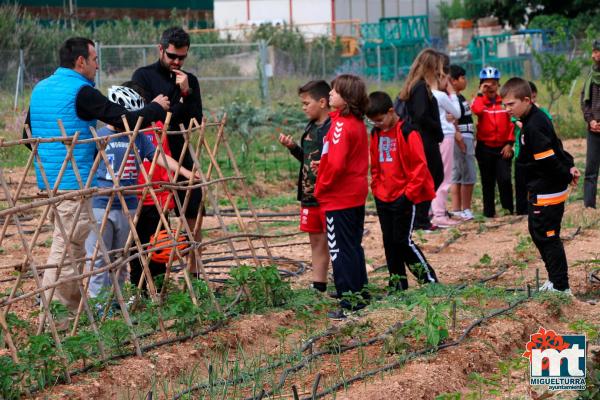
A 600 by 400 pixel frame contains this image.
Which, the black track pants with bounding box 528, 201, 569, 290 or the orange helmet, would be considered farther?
the black track pants with bounding box 528, 201, 569, 290

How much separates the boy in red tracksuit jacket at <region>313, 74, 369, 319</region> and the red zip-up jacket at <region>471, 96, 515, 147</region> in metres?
4.05

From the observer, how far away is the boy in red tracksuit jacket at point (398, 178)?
282 inches

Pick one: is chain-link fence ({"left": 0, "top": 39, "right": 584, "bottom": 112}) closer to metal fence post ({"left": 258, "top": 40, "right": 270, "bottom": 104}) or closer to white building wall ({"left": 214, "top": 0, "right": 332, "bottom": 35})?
metal fence post ({"left": 258, "top": 40, "right": 270, "bottom": 104})

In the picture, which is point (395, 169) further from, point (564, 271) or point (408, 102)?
point (408, 102)

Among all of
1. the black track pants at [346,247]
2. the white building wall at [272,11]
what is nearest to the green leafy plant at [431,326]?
the black track pants at [346,247]

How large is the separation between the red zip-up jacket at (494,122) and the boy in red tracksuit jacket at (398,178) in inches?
142

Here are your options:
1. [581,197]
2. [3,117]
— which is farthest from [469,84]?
[581,197]

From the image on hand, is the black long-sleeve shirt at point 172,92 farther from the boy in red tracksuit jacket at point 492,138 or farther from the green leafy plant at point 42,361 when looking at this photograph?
the boy in red tracksuit jacket at point 492,138

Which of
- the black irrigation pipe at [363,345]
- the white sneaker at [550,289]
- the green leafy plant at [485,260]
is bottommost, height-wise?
the green leafy plant at [485,260]

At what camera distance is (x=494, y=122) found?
10734 mm

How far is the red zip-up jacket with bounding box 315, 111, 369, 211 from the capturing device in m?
6.79

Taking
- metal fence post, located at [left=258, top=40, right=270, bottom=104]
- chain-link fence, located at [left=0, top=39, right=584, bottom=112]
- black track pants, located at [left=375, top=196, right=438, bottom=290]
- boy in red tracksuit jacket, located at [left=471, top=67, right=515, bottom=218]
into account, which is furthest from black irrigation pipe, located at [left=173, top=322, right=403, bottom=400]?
metal fence post, located at [left=258, top=40, right=270, bottom=104]

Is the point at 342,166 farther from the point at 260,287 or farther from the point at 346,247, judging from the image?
the point at 260,287

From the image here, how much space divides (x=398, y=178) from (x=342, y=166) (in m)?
0.66
